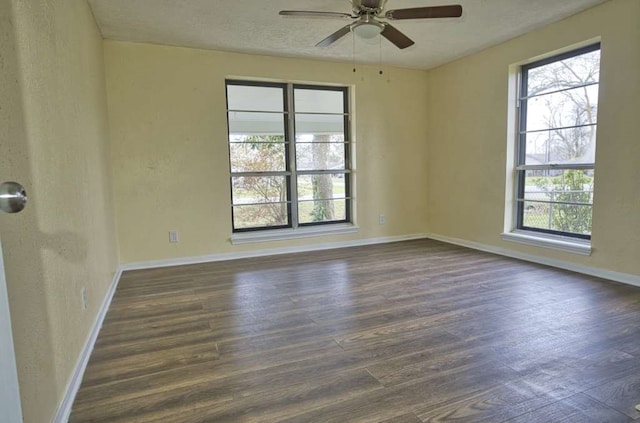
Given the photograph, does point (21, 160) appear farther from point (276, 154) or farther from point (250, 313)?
point (276, 154)

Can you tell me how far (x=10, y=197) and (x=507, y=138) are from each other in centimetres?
461

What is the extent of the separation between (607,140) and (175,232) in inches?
176

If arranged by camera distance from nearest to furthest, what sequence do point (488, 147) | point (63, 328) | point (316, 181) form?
point (63, 328) < point (488, 147) < point (316, 181)

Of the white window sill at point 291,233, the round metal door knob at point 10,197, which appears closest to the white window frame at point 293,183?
the white window sill at point 291,233

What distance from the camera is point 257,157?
4684mm

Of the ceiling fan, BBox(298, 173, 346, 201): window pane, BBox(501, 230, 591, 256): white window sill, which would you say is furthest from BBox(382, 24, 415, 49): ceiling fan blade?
BBox(501, 230, 591, 256): white window sill

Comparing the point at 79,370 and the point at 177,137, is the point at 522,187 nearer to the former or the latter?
the point at 177,137

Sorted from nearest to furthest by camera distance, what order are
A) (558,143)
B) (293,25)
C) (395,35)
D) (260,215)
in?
→ (395,35) < (293,25) < (558,143) < (260,215)

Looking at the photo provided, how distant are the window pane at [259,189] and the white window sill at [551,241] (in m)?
2.82

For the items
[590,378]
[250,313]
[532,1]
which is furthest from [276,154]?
[590,378]

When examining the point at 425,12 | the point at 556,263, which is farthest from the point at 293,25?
the point at 556,263

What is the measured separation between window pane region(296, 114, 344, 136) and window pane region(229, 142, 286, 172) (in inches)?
14.1

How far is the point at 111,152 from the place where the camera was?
3.94 metres

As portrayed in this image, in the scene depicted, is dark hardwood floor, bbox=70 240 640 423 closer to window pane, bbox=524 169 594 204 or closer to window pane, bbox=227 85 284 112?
window pane, bbox=524 169 594 204
